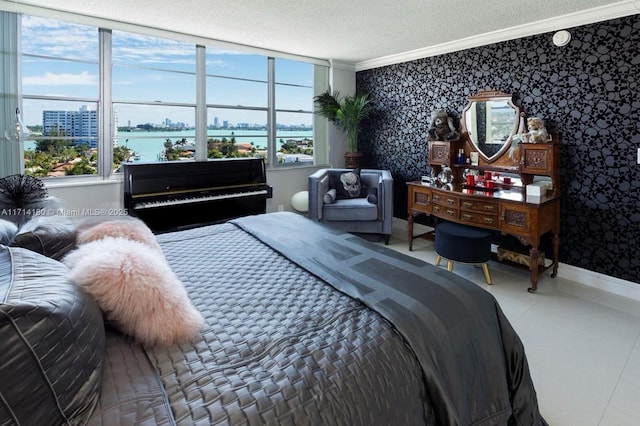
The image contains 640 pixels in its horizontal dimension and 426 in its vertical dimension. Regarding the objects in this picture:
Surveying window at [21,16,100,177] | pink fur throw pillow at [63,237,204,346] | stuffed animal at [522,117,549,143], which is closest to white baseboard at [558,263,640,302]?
stuffed animal at [522,117,549,143]

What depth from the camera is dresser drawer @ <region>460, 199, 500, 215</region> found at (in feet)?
11.3

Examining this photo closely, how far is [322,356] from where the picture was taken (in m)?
1.11

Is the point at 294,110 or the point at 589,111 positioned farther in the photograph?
the point at 294,110

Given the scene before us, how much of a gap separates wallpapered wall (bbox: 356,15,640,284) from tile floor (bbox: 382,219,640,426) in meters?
0.46

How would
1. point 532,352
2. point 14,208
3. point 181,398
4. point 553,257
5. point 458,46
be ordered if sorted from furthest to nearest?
point 458,46, point 553,257, point 14,208, point 532,352, point 181,398

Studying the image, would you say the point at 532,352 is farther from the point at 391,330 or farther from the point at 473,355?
the point at 391,330

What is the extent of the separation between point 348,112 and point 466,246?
2.64 meters

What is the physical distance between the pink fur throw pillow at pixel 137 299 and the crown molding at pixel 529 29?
393 cm

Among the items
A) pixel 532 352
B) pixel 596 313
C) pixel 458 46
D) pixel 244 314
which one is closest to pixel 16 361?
pixel 244 314

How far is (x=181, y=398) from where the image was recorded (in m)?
0.93

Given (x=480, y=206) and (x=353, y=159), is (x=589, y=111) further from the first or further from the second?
(x=353, y=159)

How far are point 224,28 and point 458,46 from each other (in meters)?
2.61

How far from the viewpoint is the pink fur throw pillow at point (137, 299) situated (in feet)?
3.66

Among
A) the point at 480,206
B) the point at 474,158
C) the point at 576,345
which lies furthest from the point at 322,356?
the point at 474,158
